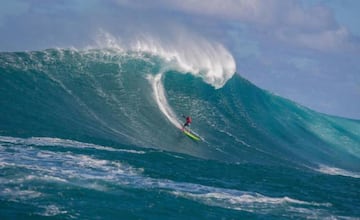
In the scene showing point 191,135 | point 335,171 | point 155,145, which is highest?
point 335,171

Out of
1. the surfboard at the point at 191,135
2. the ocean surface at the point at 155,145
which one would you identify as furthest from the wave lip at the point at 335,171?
the surfboard at the point at 191,135

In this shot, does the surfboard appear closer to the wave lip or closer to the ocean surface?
the ocean surface

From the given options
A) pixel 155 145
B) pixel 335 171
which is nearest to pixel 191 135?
pixel 155 145

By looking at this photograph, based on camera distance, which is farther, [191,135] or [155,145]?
[191,135]

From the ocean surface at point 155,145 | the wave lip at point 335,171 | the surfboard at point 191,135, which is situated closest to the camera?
the ocean surface at point 155,145

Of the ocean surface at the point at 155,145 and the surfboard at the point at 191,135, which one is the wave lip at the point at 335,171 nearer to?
the ocean surface at the point at 155,145

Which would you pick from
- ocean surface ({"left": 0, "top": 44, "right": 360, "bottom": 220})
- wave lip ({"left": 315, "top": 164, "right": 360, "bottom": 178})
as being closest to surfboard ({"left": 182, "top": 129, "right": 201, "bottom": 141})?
ocean surface ({"left": 0, "top": 44, "right": 360, "bottom": 220})

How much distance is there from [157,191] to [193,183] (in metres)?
2.08

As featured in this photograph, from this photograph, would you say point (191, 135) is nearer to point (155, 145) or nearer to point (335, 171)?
point (155, 145)

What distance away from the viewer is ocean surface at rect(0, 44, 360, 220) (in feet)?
40.1

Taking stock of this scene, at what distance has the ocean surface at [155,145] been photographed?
12234 mm

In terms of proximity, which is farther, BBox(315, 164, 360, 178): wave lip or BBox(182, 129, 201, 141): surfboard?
BBox(315, 164, 360, 178): wave lip

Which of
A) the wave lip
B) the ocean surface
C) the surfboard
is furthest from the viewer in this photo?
the wave lip

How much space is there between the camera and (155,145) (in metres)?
21.0
